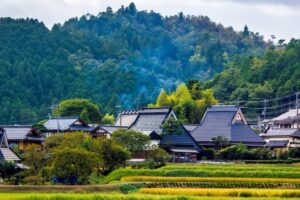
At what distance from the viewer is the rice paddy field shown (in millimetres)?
36031

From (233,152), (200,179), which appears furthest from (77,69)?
(200,179)

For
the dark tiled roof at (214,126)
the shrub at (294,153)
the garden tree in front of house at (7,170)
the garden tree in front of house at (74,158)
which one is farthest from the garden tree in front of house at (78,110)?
the garden tree in front of house at (7,170)

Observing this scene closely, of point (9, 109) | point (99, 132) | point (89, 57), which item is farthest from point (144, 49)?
point (99, 132)

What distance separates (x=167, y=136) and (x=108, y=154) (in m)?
13.1

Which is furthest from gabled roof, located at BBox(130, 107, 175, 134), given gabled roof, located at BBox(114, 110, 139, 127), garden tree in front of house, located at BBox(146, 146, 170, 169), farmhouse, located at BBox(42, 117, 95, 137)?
gabled roof, located at BBox(114, 110, 139, 127)

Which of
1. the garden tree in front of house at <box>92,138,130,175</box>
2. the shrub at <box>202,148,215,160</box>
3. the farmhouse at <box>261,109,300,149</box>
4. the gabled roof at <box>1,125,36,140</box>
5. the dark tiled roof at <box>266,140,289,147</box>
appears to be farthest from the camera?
the farmhouse at <box>261,109,300,149</box>

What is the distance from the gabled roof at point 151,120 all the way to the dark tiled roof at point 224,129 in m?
3.65

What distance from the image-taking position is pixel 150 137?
59.4 metres

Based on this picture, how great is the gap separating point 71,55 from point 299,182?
113m

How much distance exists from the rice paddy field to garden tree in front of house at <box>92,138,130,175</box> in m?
1.73

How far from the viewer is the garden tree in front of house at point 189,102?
77019mm

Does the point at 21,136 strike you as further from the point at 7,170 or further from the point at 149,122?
the point at 7,170

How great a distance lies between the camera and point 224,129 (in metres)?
65.1

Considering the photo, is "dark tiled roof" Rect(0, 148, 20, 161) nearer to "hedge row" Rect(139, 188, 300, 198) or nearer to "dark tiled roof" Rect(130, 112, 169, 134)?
"dark tiled roof" Rect(130, 112, 169, 134)
